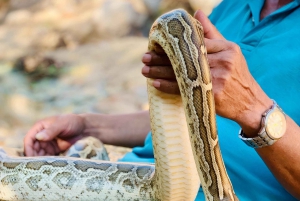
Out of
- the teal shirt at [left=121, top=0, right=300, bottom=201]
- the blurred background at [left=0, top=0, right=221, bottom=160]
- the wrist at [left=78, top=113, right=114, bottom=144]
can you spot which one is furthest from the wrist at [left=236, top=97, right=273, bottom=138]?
the blurred background at [left=0, top=0, right=221, bottom=160]

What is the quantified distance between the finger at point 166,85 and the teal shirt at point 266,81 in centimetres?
45

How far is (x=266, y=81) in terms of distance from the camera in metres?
1.87

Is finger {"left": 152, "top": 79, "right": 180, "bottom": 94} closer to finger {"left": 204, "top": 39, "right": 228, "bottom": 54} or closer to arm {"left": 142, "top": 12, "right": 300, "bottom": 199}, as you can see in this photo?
arm {"left": 142, "top": 12, "right": 300, "bottom": 199}

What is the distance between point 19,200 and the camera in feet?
6.86

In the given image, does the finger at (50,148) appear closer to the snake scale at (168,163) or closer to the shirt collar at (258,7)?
the snake scale at (168,163)

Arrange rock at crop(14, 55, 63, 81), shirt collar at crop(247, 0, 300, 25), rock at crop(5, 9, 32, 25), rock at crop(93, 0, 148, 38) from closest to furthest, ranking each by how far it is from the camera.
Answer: shirt collar at crop(247, 0, 300, 25), rock at crop(14, 55, 63, 81), rock at crop(93, 0, 148, 38), rock at crop(5, 9, 32, 25)

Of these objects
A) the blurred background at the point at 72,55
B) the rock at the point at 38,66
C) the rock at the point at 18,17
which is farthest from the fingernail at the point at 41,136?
the rock at the point at 18,17

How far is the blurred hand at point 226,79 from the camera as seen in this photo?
143cm

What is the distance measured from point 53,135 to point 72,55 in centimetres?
518

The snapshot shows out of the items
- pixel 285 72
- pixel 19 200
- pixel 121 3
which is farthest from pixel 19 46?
pixel 285 72

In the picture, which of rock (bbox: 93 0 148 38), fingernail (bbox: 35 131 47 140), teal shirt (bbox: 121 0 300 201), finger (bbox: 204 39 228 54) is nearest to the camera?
finger (bbox: 204 39 228 54)

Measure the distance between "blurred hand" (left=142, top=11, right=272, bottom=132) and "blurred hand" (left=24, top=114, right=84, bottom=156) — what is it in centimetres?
112

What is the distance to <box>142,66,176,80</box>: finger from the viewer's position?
1526mm

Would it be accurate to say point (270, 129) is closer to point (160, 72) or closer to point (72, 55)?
point (160, 72)
